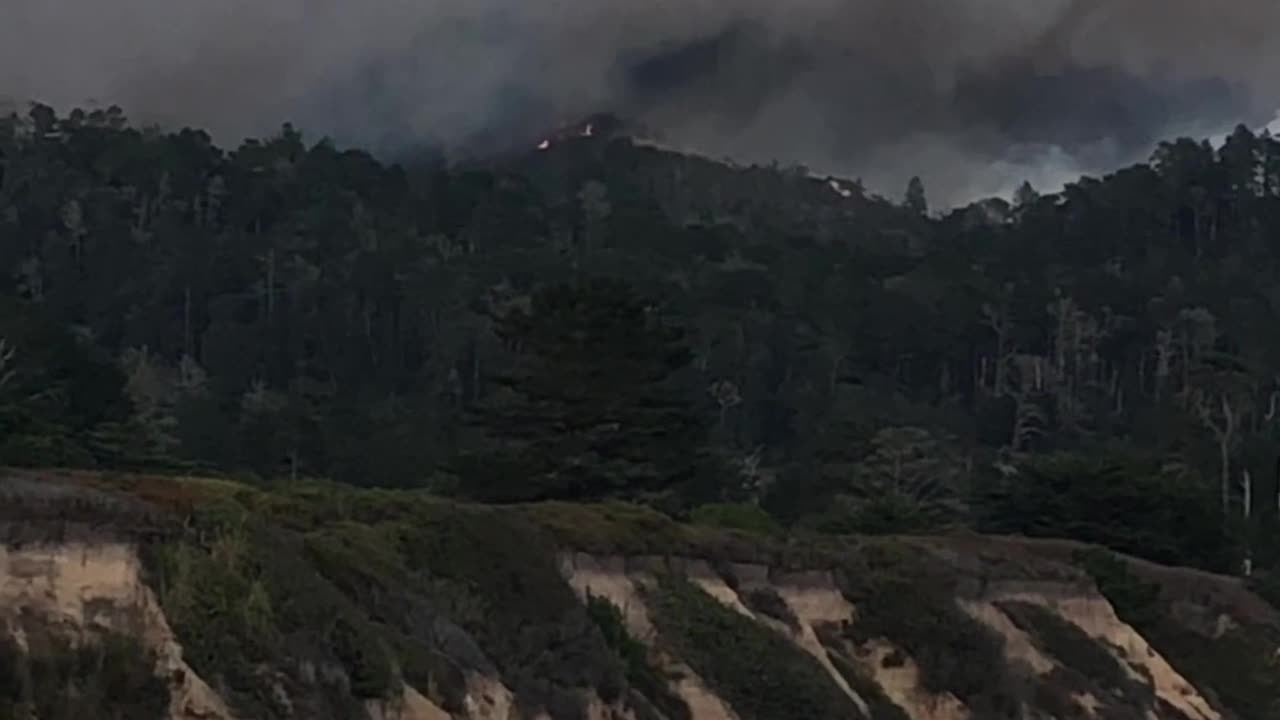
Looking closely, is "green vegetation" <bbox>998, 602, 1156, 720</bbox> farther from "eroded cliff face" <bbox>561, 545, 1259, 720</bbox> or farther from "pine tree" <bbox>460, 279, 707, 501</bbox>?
"pine tree" <bbox>460, 279, 707, 501</bbox>

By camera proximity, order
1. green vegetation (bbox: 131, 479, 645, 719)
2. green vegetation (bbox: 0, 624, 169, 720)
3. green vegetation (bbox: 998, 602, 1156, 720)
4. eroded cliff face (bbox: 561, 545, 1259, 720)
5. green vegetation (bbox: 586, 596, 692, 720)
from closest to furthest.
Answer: green vegetation (bbox: 0, 624, 169, 720) → green vegetation (bbox: 131, 479, 645, 719) → green vegetation (bbox: 586, 596, 692, 720) → eroded cliff face (bbox: 561, 545, 1259, 720) → green vegetation (bbox: 998, 602, 1156, 720)

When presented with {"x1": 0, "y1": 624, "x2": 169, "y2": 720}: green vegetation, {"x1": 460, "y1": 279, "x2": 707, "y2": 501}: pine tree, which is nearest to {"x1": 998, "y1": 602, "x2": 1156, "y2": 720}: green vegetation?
{"x1": 460, "y1": 279, "x2": 707, "y2": 501}: pine tree

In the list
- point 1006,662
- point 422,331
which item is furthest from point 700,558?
point 422,331

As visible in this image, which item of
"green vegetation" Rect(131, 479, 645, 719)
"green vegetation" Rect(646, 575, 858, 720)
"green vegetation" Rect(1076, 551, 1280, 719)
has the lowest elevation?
"green vegetation" Rect(1076, 551, 1280, 719)

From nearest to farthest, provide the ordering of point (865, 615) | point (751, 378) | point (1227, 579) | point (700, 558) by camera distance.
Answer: point (700, 558) < point (865, 615) < point (1227, 579) < point (751, 378)

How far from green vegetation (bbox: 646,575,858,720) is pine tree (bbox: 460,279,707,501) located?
22360mm

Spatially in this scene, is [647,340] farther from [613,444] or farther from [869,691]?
[869,691]

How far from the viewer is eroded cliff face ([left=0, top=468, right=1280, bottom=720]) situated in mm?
19281

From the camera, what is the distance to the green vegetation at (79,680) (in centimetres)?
1758

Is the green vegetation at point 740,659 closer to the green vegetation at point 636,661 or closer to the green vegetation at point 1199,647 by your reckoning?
the green vegetation at point 636,661

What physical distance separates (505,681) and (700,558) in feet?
31.9

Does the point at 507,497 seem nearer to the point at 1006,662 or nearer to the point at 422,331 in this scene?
the point at 1006,662

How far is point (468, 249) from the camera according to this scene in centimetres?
15238

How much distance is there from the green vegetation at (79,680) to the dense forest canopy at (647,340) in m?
29.4
